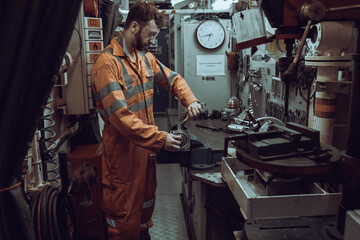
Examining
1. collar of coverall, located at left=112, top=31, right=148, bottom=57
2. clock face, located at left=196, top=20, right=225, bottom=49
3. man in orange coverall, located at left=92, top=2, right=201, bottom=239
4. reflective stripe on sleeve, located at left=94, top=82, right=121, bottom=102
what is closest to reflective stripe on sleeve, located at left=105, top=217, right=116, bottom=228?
man in orange coverall, located at left=92, top=2, right=201, bottom=239

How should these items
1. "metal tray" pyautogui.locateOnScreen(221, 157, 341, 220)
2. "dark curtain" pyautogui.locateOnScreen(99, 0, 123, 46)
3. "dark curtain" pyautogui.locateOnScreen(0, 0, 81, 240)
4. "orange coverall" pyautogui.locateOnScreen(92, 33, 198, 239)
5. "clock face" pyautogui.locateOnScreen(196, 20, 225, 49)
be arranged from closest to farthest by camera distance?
"dark curtain" pyautogui.locateOnScreen(0, 0, 81, 240), "metal tray" pyautogui.locateOnScreen(221, 157, 341, 220), "orange coverall" pyautogui.locateOnScreen(92, 33, 198, 239), "dark curtain" pyautogui.locateOnScreen(99, 0, 123, 46), "clock face" pyautogui.locateOnScreen(196, 20, 225, 49)

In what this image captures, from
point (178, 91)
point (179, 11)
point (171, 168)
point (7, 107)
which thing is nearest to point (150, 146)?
point (178, 91)

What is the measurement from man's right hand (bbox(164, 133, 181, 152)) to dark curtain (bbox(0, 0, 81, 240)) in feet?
3.25

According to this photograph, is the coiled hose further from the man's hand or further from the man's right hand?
the man's hand

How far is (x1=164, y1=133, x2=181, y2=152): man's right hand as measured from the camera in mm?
1825

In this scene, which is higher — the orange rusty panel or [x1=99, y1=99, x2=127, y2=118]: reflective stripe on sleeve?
the orange rusty panel

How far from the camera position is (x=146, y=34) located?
2.04 meters

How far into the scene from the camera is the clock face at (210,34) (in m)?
3.37

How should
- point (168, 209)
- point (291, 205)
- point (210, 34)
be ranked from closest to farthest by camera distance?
point (291, 205) → point (168, 209) → point (210, 34)

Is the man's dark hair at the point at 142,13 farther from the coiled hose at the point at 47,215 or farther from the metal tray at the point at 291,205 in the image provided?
the metal tray at the point at 291,205

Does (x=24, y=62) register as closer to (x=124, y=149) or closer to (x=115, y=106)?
(x=115, y=106)

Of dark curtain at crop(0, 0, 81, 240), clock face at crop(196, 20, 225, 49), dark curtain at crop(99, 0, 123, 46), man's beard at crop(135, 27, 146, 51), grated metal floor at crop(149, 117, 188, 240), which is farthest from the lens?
clock face at crop(196, 20, 225, 49)

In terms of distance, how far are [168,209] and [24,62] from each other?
2.54 meters


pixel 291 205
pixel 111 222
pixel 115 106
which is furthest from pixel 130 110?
pixel 291 205
